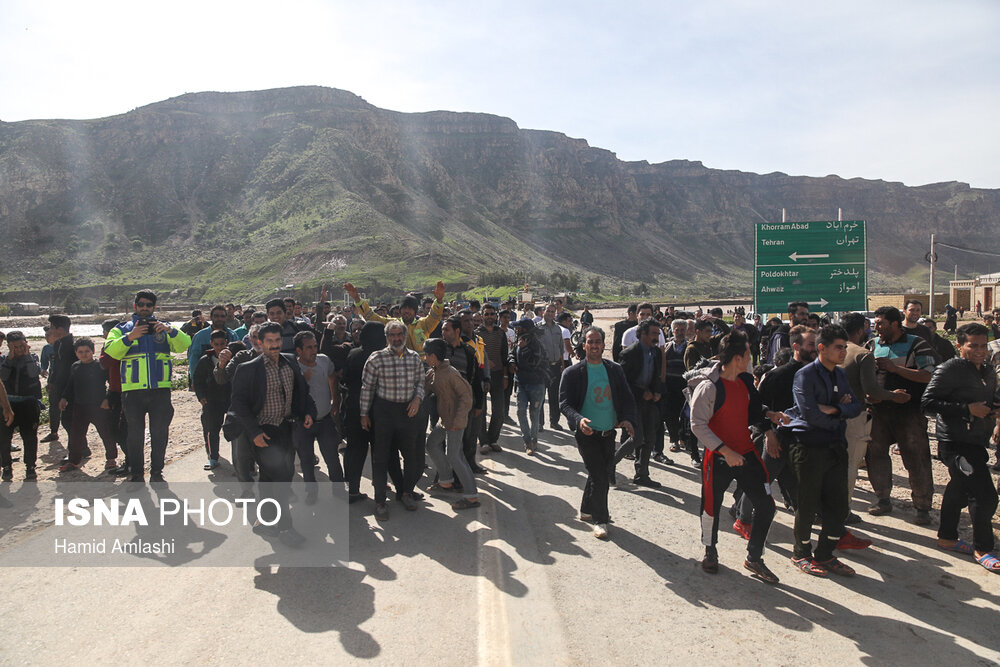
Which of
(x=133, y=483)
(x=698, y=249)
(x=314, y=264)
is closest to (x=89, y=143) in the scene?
(x=314, y=264)

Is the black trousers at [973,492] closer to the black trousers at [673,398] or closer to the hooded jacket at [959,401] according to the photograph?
the hooded jacket at [959,401]

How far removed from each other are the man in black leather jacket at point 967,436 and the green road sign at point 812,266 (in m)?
8.20

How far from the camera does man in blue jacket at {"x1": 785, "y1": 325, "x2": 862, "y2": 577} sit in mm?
4559

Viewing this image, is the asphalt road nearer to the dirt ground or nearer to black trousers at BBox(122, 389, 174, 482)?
the dirt ground

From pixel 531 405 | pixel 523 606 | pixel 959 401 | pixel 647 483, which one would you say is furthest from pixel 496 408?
pixel 959 401

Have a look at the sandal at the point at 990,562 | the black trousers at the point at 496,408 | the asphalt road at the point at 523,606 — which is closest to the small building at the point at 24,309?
the black trousers at the point at 496,408

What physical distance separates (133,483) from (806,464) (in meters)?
6.79

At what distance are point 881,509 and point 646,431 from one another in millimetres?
2402

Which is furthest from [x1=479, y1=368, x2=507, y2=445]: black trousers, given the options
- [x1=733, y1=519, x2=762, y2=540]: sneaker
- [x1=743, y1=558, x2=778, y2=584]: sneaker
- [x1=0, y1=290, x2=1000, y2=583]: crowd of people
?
[x1=743, y1=558, x2=778, y2=584]: sneaker

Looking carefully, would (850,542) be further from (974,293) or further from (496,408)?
(974,293)

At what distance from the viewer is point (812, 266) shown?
43.3 ft

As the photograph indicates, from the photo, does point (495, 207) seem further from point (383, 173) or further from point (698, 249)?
point (698, 249)

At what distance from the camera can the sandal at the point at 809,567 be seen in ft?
15.1

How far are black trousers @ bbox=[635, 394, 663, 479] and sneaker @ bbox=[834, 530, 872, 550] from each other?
224cm
